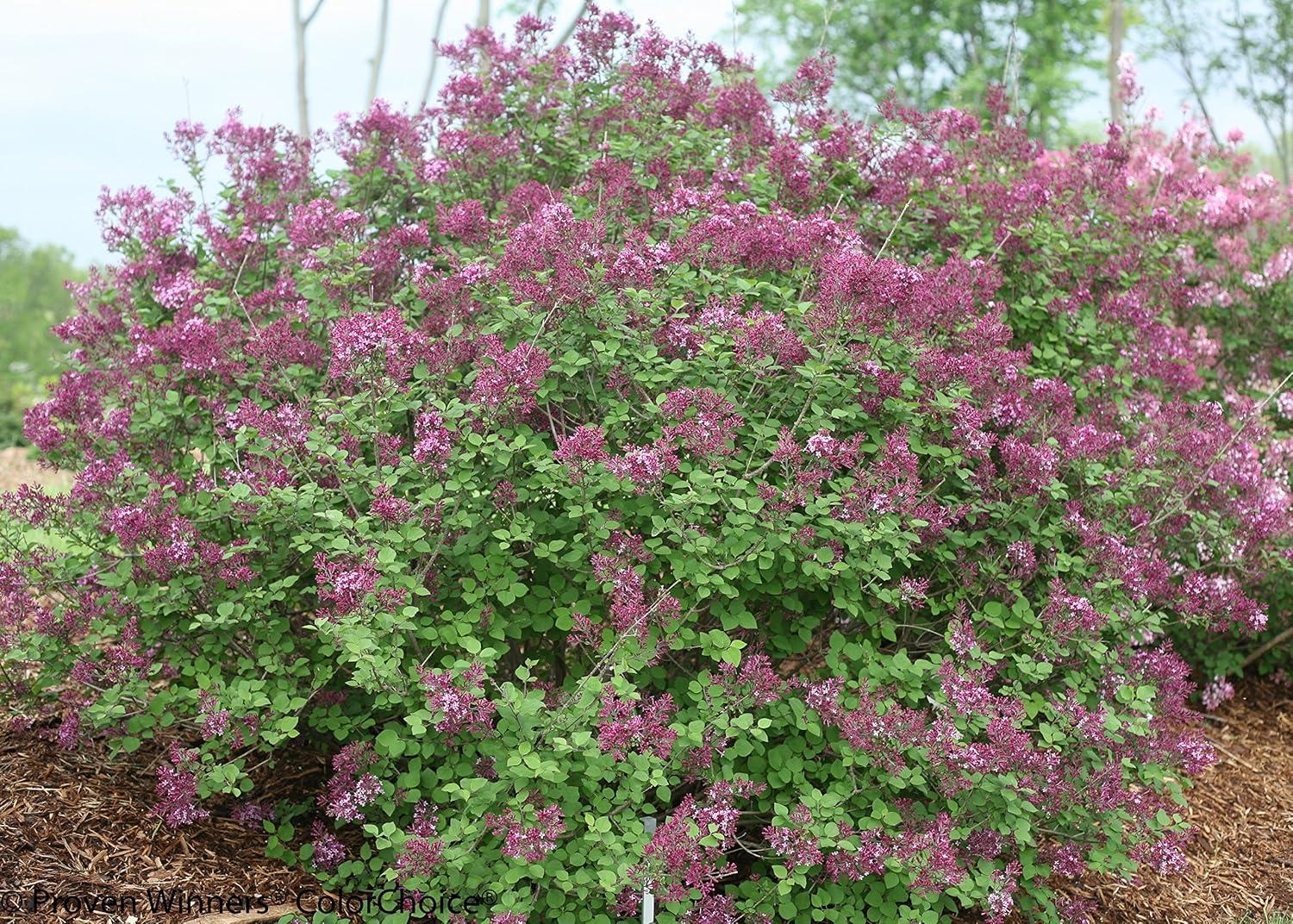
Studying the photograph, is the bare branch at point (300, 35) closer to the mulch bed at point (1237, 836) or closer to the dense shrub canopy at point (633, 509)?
the dense shrub canopy at point (633, 509)

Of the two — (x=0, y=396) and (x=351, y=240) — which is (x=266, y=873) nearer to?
(x=351, y=240)

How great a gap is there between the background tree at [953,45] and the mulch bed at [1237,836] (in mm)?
19140

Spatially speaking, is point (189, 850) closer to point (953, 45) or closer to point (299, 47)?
point (299, 47)

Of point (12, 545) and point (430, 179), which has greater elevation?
point (430, 179)

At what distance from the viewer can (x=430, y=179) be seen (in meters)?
4.20

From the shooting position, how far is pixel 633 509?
3.43 m

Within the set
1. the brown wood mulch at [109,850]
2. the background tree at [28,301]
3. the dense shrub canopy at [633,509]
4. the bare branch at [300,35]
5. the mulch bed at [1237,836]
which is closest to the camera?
the dense shrub canopy at [633,509]

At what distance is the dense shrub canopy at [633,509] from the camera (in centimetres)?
325

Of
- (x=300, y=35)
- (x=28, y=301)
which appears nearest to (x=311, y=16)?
(x=300, y=35)

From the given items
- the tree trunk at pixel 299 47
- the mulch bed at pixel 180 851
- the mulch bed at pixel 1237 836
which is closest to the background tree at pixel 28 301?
the tree trunk at pixel 299 47

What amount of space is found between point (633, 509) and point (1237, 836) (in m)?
3.27

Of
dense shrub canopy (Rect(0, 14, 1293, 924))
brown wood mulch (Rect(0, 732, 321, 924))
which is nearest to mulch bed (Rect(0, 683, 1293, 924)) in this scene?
brown wood mulch (Rect(0, 732, 321, 924))

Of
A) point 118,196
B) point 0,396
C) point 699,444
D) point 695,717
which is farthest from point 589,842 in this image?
point 0,396

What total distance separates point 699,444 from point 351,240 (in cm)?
166
